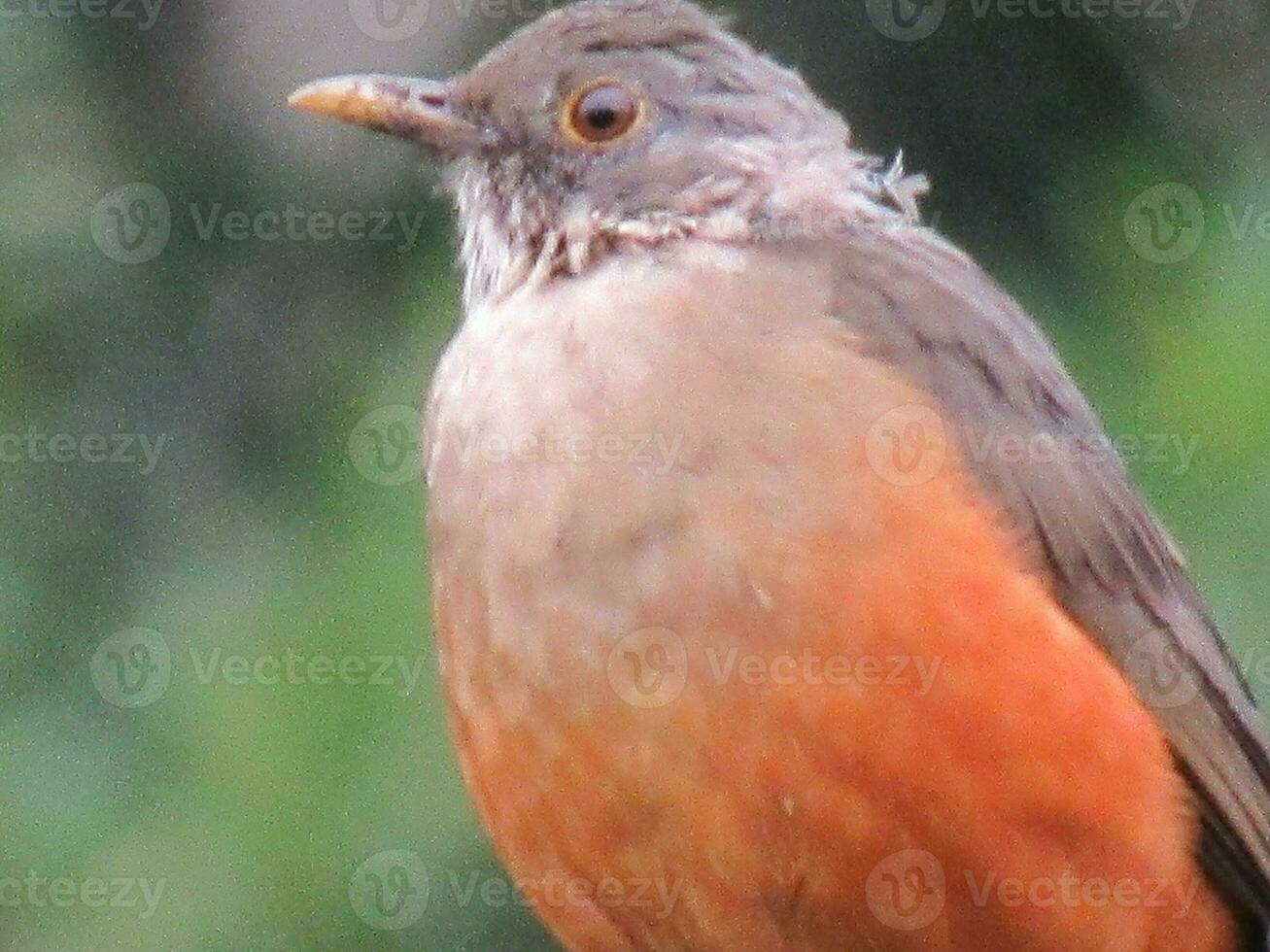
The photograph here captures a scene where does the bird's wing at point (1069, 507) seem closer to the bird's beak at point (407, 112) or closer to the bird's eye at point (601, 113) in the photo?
the bird's eye at point (601, 113)

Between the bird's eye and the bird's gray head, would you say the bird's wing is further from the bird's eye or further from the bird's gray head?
the bird's eye

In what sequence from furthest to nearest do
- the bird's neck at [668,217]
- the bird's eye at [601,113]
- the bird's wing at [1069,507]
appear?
1. the bird's eye at [601,113]
2. the bird's neck at [668,217]
3. the bird's wing at [1069,507]

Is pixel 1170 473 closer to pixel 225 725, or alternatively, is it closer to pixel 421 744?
pixel 421 744

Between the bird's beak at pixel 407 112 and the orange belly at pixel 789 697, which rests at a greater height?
the bird's beak at pixel 407 112

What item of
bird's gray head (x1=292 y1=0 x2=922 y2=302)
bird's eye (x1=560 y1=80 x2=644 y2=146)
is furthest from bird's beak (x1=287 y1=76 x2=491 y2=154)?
bird's eye (x1=560 y1=80 x2=644 y2=146)

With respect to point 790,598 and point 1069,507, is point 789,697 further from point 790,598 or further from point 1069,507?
point 1069,507

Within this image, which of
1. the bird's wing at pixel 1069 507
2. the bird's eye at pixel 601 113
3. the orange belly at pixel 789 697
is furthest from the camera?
the bird's eye at pixel 601 113

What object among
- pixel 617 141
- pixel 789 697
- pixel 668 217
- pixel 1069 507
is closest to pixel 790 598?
pixel 789 697

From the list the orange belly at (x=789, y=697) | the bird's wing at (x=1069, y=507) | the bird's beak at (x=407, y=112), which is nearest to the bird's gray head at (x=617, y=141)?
the bird's beak at (x=407, y=112)

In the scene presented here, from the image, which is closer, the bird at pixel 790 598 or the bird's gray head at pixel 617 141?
the bird at pixel 790 598
